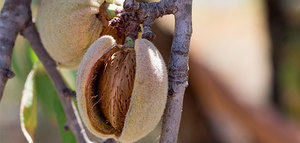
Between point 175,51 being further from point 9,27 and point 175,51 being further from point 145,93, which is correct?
point 9,27

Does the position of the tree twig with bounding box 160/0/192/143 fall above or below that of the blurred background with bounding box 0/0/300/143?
above

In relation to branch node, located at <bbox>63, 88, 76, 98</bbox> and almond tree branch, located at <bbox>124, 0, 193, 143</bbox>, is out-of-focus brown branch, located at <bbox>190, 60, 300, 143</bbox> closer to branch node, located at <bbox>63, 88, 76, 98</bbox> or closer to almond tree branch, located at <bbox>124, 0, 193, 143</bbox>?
branch node, located at <bbox>63, 88, 76, 98</bbox>

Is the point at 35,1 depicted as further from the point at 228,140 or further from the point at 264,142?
the point at 264,142

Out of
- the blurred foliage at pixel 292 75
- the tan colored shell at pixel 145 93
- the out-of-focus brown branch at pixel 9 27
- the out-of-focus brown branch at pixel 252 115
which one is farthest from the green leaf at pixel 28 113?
the blurred foliage at pixel 292 75

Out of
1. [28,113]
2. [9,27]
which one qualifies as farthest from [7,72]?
[28,113]

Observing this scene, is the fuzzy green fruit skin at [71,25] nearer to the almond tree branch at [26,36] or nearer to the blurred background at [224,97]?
the almond tree branch at [26,36]

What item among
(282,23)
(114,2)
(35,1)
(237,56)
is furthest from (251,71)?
(114,2)

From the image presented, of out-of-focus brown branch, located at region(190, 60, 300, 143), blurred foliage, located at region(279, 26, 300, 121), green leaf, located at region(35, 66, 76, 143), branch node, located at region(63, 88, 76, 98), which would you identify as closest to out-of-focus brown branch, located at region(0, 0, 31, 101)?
branch node, located at region(63, 88, 76, 98)
